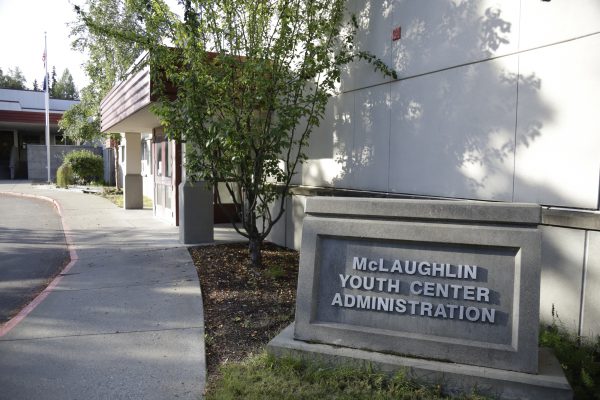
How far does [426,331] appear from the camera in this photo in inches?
143

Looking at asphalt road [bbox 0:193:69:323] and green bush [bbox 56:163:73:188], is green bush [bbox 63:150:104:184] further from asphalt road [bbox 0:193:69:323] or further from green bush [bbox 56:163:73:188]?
asphalt road [bbox 0:193:69:323]

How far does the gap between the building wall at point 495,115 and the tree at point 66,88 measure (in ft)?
298

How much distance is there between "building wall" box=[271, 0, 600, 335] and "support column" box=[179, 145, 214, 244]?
118 inches

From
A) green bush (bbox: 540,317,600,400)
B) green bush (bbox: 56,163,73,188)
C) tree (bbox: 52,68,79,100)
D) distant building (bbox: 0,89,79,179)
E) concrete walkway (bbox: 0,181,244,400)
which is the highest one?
tree (bbox: 52,68,79,100)

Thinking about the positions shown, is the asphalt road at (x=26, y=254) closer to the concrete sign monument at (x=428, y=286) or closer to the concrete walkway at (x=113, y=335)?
the concrete walkway at (x=113, y=335)

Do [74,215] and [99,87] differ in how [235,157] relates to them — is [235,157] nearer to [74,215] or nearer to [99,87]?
[74,215]

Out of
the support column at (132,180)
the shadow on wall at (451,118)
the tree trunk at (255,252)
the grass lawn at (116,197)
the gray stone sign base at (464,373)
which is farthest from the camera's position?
the grass lawn at (116,197)

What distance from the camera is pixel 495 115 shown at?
5062 mm

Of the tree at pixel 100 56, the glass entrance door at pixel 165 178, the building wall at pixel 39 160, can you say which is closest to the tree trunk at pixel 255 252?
the glass entrance door at pixel 165 178

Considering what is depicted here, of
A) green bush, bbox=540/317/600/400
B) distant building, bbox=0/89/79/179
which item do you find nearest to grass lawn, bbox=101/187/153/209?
green bush, bbox=540/317/600/400

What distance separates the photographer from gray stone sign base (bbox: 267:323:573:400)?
3188 millimetres

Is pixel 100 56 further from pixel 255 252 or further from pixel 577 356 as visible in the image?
pixel 577 356

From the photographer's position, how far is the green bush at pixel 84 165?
26109 mm

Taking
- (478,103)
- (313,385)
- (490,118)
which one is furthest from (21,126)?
(313,385)
